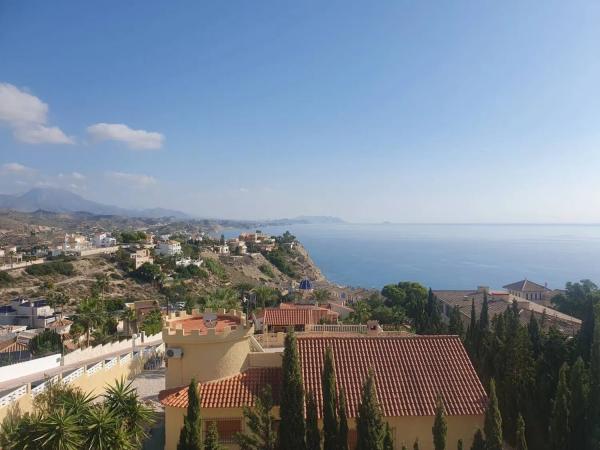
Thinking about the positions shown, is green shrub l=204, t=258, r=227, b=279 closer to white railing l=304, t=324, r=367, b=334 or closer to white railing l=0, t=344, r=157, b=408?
white railing l=0, t=344, r=157, b=408

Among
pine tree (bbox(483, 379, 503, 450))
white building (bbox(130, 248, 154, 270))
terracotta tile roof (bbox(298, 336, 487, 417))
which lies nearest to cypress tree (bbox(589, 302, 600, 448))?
terracotta tile roof (bbox(298, 336, 487, 417))

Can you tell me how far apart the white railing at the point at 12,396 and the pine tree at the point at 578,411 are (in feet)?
59.1

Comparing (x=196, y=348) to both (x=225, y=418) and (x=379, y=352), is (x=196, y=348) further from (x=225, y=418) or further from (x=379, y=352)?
(x=379, y=352)

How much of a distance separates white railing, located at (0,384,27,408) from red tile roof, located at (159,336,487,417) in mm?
4378

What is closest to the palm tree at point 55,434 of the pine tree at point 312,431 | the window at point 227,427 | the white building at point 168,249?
the window at point 227,427

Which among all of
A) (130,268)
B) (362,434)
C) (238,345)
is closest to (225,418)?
(238,345)

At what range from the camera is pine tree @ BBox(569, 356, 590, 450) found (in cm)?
1495

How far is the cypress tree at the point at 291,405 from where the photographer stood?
12.5 metres

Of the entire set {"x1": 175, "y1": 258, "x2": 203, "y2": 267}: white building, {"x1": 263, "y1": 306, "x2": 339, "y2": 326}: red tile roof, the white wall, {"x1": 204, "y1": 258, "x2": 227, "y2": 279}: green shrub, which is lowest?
{"x1": 204, "y1": 258, "x2": 227, "y2": 279}: green shrub

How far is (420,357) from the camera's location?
16.8 meters

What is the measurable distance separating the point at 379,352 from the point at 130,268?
3142 inches

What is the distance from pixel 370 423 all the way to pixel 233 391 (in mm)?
5139

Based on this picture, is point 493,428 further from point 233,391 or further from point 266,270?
point 266,270

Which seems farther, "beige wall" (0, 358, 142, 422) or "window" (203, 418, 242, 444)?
"window" (203, 418, 242, 444)
